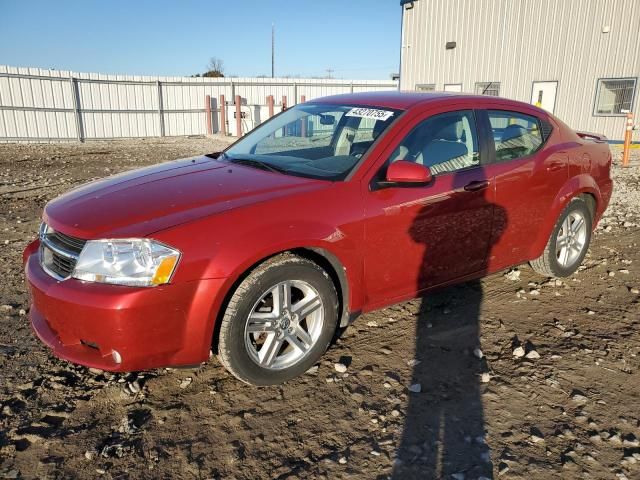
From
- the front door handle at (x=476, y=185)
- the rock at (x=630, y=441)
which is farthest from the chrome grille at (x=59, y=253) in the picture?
the rock at (x=630, y=441)

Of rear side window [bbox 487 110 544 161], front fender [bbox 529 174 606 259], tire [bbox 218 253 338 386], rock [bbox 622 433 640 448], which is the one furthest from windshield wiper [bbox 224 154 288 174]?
rock [bbox 622 433 640 448]

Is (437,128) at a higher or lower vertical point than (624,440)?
higher

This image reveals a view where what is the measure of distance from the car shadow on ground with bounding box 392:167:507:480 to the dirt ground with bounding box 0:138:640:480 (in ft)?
0.03

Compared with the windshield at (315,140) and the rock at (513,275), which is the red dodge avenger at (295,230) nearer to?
the windshield at (315,140)

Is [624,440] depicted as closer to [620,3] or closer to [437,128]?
[437,128]

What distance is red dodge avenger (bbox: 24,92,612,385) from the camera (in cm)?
259

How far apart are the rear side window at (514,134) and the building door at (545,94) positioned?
46.6 feet

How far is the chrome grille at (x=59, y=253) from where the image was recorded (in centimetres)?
275

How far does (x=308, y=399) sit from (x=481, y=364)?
1173 millimetres

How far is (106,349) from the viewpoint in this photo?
2.58 meters

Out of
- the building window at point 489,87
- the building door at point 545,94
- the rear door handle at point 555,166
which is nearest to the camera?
the rear door handle at point 555,166

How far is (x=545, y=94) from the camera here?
1705cm

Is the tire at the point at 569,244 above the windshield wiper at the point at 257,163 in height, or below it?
below

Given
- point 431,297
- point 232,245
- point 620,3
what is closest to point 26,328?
point 232,245
